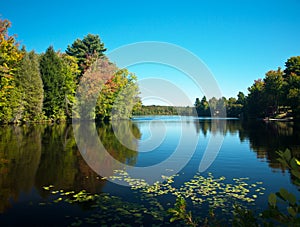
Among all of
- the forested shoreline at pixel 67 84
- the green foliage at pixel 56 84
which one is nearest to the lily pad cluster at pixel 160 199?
the forested shoreline at pixel 67 84

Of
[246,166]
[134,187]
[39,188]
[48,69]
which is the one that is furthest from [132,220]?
[48,69]

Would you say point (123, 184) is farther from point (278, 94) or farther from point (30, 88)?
point (278, 94)

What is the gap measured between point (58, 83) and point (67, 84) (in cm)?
197

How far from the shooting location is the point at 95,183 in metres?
10.4

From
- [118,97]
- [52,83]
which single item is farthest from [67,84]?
[118,97]

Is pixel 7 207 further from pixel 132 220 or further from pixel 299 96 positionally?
pixel 299 96

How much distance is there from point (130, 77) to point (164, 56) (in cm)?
4537

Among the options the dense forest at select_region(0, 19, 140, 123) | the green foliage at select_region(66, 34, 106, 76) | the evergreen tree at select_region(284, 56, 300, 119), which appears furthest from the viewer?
the green foliage at select_region(66, 34, 106, 76)

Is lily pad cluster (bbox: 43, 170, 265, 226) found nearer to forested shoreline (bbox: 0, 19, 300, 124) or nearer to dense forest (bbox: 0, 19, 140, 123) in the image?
forested shoreline (bbox: 0, 19, 300, 124)

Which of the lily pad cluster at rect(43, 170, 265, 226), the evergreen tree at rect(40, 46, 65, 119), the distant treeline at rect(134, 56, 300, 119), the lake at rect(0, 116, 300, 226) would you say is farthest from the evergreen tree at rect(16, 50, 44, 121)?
the distant treeline at rect(134, 56, 300, 119)

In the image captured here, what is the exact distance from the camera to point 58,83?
53.2 metres

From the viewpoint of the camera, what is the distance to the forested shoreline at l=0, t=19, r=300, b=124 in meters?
38.2

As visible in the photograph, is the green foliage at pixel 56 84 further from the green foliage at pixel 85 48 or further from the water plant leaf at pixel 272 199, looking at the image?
the water plant leaf at pixel 272 199

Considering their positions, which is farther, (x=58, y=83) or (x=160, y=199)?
(x=58, y=83)
